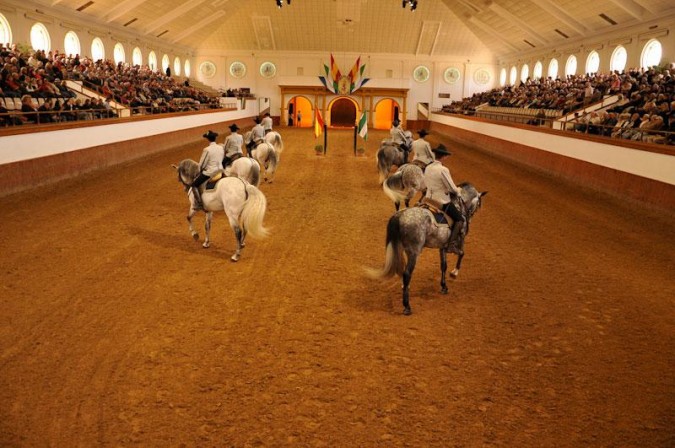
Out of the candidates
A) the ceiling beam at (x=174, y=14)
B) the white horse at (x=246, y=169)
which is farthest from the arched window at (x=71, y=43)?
the white horse at (x=246, y=169)

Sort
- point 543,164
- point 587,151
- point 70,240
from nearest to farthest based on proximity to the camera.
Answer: point 70,240 → point 587,151 → point 543,164

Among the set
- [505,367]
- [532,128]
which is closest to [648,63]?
[532,128]

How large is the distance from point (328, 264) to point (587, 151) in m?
12.4

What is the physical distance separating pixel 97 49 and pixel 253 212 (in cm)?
3048

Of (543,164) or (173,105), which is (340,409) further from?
(173,105)

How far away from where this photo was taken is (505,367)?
587 cm

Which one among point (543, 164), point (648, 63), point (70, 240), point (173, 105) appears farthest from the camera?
point (173, 105)

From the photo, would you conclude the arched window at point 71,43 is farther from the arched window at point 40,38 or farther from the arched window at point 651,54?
the arched window at point 651,54

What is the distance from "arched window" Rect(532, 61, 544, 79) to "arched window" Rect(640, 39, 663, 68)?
13672mm

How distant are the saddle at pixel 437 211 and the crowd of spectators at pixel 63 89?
11.8 metres

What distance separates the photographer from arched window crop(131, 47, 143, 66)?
3875cm

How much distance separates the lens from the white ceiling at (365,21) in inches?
1248

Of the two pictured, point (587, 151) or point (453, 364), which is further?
point (587, 151)

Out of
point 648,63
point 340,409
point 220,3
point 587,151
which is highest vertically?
point 220,3
